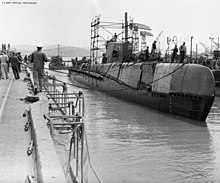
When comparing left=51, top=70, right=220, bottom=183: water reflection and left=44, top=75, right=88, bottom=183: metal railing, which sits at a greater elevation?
left=44, top=75, right=88, bottom=183: metal railing

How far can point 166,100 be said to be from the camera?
20.9 m

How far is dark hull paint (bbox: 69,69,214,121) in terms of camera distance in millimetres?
18469

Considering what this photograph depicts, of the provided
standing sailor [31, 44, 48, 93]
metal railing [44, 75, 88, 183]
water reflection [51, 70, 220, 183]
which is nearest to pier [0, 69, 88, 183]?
metal railing [44, 75, 88, 183]

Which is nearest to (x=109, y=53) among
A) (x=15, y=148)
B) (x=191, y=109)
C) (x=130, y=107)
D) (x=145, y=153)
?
(x=130, y=107)

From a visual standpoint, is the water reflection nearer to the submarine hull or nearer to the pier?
the submarine hull

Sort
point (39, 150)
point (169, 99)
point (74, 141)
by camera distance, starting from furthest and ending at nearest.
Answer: point (169, 99) → point (74, 141) → point (39, 150)

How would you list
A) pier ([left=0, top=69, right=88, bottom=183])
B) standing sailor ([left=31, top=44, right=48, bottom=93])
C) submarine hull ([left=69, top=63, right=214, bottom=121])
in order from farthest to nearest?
submarine hull ([left=69, top=63, right=214, bottom=121]) < standing sailor ([left=31, top=44, right=48, bottom=93]) < pier ([left=0, top=69, right=88, bottom=183])

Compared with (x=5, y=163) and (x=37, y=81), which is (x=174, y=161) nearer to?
(x=5, y=163)

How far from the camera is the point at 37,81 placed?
16.4 metres

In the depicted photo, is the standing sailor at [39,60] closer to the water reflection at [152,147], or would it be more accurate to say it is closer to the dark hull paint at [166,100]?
the water reflection at [152,147]

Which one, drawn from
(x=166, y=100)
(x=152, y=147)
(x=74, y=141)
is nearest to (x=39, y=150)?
(x=74, y=141)

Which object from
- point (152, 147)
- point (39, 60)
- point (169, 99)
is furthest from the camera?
point (169, 99)

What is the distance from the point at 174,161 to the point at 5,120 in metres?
4.85

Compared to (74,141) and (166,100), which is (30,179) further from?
(166,100)
